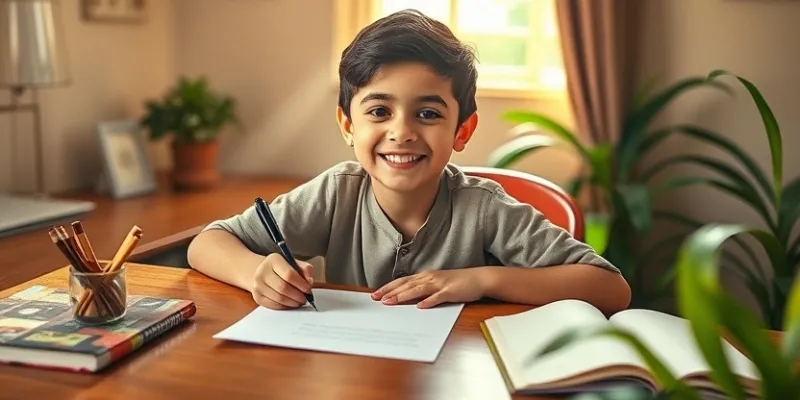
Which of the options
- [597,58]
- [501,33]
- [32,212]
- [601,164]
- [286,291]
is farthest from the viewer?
[501,33]

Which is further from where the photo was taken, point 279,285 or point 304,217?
point 304,217

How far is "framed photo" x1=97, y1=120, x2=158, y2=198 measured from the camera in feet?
8.16

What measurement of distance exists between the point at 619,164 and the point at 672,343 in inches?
63.3

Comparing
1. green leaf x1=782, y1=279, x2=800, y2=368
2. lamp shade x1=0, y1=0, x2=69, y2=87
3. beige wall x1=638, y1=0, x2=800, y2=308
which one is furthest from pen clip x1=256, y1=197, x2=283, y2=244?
beige wall x1=638, y1=0, x2=800, y2=308

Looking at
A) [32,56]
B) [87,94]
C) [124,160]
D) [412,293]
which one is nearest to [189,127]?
[124,160]

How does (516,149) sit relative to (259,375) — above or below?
above

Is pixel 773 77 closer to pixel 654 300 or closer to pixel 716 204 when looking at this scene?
pixel 716 204

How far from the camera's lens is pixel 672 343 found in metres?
1.04

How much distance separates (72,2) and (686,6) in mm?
1813

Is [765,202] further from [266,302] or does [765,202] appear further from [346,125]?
[266,302]

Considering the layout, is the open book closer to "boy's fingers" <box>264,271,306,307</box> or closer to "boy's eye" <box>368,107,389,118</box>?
"boy's fingers" <box>264,271,306,307</box>

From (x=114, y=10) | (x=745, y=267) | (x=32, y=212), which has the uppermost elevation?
(x=114, y=10)

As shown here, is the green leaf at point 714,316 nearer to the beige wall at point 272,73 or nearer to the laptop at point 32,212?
the laptop at point 32,212

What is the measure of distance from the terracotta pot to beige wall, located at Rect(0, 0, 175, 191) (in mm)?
249
